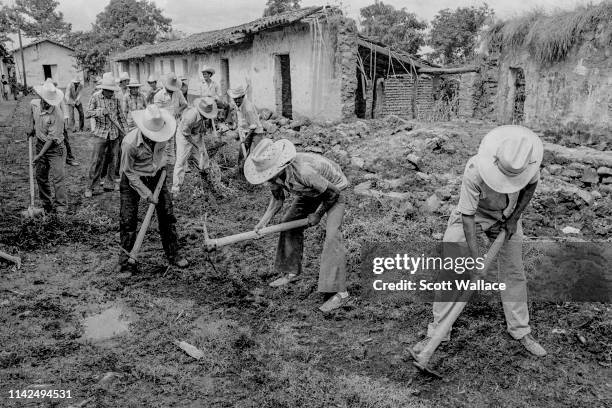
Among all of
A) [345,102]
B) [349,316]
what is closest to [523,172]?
[349,316]

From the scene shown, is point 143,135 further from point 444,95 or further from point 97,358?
point 444,95

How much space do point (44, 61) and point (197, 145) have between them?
3714 cm

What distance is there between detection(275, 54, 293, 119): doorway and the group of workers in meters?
6.41

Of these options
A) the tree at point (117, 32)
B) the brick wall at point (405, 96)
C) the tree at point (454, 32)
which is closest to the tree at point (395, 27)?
the tree at point (454, 32)

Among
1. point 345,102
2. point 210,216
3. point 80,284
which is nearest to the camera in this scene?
point 80,284

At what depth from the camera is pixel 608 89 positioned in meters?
10.1

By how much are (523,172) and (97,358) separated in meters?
3.18

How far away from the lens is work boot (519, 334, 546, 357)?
3.65 m

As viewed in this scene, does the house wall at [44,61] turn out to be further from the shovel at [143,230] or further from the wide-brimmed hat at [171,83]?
the shovel at [143,230]

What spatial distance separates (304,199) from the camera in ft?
15.3

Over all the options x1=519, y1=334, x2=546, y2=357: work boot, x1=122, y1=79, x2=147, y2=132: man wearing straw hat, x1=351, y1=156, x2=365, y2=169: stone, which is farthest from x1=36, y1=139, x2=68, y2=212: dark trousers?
x1=519, y1=334, x2=546, y2=357: work boot

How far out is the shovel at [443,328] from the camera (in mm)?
3436

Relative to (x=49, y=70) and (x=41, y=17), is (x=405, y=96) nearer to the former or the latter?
(x=49, y=70)

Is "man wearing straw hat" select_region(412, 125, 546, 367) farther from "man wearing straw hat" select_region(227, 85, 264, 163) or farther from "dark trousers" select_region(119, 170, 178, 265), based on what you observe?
"man wearing straw hat" select_region(227, 85, 264, 163)
